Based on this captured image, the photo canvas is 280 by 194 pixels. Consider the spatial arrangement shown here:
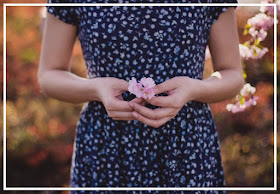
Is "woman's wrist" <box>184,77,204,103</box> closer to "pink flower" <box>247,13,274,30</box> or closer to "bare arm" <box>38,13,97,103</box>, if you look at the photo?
"bare arm" <box>38,13,97,103</box>

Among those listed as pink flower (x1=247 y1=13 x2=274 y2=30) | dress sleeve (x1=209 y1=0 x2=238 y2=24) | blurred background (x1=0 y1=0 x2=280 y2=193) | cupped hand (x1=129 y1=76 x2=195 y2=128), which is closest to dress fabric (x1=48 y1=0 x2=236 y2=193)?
dress sleeve (x1=209 y1=0 x2=238 y2=24)

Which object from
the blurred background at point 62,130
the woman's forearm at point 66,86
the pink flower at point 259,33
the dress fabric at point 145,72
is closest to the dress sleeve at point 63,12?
the dress fabric at point 145,72

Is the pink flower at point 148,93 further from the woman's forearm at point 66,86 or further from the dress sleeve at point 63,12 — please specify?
the dress sleeve at point 63,12

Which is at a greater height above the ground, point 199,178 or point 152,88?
point 152,88

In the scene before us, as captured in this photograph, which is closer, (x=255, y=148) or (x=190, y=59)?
(x=190, y=59)

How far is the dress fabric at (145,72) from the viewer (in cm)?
97

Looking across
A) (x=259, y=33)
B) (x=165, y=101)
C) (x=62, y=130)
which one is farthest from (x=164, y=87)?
(x=62, y=130)

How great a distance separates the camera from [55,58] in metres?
1.04

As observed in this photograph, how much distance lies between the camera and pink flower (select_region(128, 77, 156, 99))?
0.80 metres

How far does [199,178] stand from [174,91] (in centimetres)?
27

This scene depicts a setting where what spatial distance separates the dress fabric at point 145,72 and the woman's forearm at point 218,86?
0.06m

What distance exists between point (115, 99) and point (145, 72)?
0.14m

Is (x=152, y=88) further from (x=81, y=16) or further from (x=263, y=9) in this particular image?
(x=263, y=9)

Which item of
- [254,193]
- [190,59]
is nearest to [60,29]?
[190,59]
